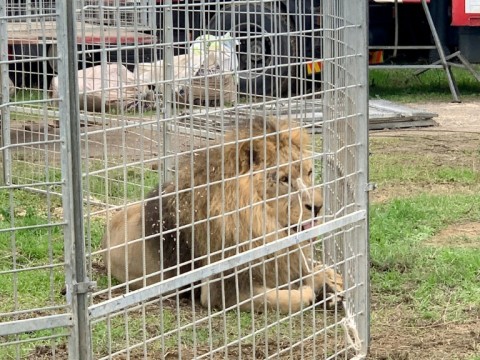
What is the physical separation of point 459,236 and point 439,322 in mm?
1589

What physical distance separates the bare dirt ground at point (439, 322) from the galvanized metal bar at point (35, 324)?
1.95m

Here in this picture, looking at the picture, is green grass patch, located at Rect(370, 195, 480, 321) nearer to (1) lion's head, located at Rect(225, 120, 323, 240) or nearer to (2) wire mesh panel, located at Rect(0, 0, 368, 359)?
(2) wire mesh panel, located at Rect(0, 0, 368, 359)

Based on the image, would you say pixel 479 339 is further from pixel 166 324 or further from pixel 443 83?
pixel 443 83

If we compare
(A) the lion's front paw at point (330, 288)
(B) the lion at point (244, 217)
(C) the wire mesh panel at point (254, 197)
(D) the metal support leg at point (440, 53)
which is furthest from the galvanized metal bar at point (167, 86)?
(D) the metal support leg at point (440, 53)

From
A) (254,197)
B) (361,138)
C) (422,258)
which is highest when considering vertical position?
(361,138)

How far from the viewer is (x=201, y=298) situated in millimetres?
4984

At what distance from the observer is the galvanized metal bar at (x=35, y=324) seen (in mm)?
2844

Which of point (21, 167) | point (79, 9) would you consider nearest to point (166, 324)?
point (79, 9)

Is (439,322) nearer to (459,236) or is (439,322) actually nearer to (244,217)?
(244,217)

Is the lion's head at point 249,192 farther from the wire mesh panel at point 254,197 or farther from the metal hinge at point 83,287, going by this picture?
the metal hinge at point 83,287

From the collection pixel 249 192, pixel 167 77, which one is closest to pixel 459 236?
pixel 167 77

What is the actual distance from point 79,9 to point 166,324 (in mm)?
2286

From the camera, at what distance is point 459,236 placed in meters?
6.48

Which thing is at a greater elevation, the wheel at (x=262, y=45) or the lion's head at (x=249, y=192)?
the wheel at (x=262, y=45)
